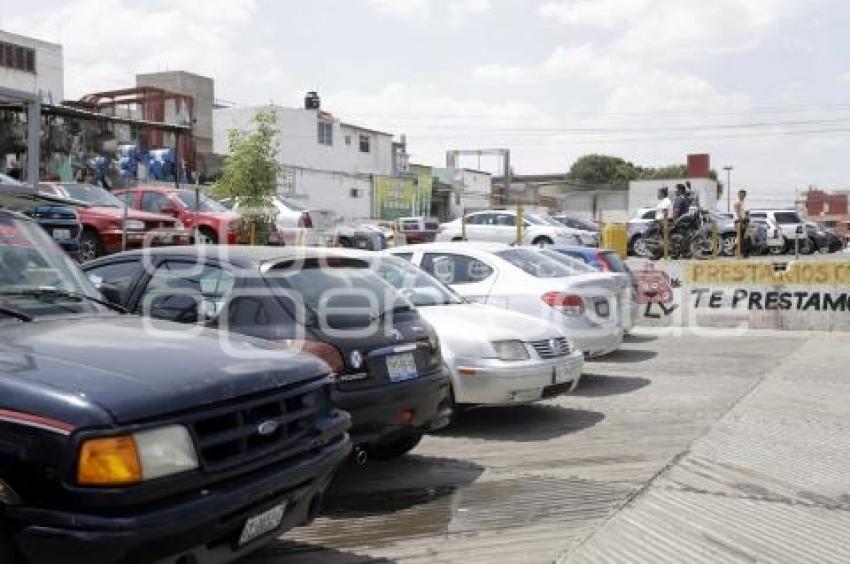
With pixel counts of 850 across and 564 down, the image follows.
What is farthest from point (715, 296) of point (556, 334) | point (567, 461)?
point (567, 461)

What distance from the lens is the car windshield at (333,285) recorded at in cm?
548

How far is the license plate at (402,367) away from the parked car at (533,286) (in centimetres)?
396

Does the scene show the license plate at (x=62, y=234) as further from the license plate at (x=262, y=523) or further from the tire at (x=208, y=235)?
the license plate at (x=262, y=523)

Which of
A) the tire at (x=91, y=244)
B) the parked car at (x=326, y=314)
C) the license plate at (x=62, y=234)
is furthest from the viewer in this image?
the tire at (x=91, y=244)

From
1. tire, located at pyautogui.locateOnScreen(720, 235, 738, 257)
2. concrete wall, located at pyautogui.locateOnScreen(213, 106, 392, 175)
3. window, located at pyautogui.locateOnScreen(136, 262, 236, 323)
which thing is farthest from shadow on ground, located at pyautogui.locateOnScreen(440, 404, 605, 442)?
concrete wall, located at pyautogui.locateOnScreen(213, 106, 392, 175)

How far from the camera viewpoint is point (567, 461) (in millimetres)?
6434

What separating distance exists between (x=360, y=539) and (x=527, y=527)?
93cm

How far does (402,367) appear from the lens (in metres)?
5.57

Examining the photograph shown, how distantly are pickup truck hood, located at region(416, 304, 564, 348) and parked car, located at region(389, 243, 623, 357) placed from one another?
1.59 meters

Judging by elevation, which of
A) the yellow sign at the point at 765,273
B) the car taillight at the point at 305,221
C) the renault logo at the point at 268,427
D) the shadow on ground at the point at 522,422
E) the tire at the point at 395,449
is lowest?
the shadow on ground at the point at 522,422

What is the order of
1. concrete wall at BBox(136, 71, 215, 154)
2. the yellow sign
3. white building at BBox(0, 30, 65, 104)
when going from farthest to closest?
concrete wall at BBox(136, 71, 215, 154)
white building at BBox(0, 30, 65, 104)
the yellow sign

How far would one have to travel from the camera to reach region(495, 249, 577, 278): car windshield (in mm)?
9938

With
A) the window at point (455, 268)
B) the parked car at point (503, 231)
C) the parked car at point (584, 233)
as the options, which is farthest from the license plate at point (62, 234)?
the parked car at point (584, 233)

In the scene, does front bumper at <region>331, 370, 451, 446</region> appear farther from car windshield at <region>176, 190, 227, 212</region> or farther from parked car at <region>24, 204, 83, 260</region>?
car windshield at <region>176, 190, 227, 212</region>
